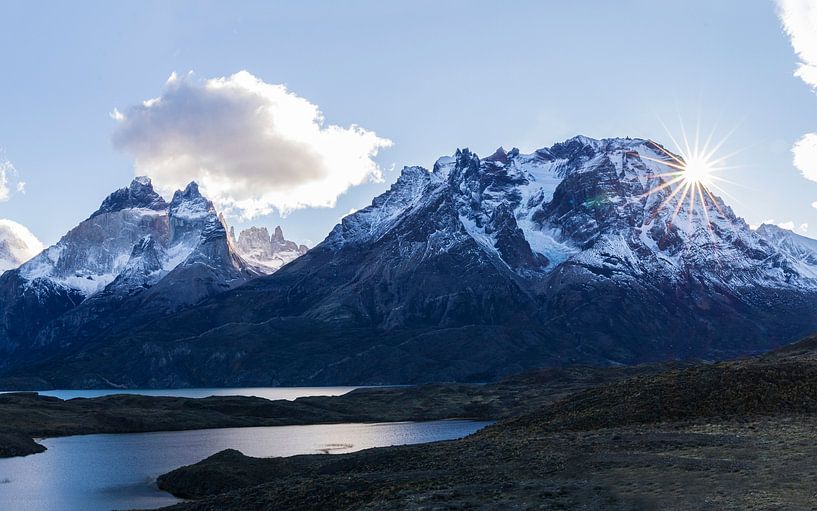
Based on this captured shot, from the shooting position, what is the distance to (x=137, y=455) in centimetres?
13562

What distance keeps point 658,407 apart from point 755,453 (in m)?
26.2

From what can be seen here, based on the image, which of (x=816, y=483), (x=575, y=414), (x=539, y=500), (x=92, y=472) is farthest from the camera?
(x=92, y=472)

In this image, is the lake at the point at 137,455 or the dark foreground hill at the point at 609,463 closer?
the dark foreground hill at the point at 609,463

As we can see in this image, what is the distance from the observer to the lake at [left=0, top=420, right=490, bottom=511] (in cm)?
9131

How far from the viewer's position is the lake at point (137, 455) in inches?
3595

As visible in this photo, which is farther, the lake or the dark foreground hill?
the lake

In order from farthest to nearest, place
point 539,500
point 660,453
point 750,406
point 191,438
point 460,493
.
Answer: point 191,438, point 750,406, point 660,453, point 460,493, point 539,500

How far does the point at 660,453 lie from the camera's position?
226 feet

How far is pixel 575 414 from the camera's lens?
101 meters

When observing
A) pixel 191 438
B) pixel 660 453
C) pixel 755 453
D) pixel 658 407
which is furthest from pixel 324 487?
pixel 191 438

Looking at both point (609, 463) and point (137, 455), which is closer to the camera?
point (609, 463)

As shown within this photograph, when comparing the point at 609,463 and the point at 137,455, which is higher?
the point at 137,455

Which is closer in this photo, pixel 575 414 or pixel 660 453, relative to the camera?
pixel 660 453

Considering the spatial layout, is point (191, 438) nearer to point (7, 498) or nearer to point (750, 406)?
point (7, 498)
